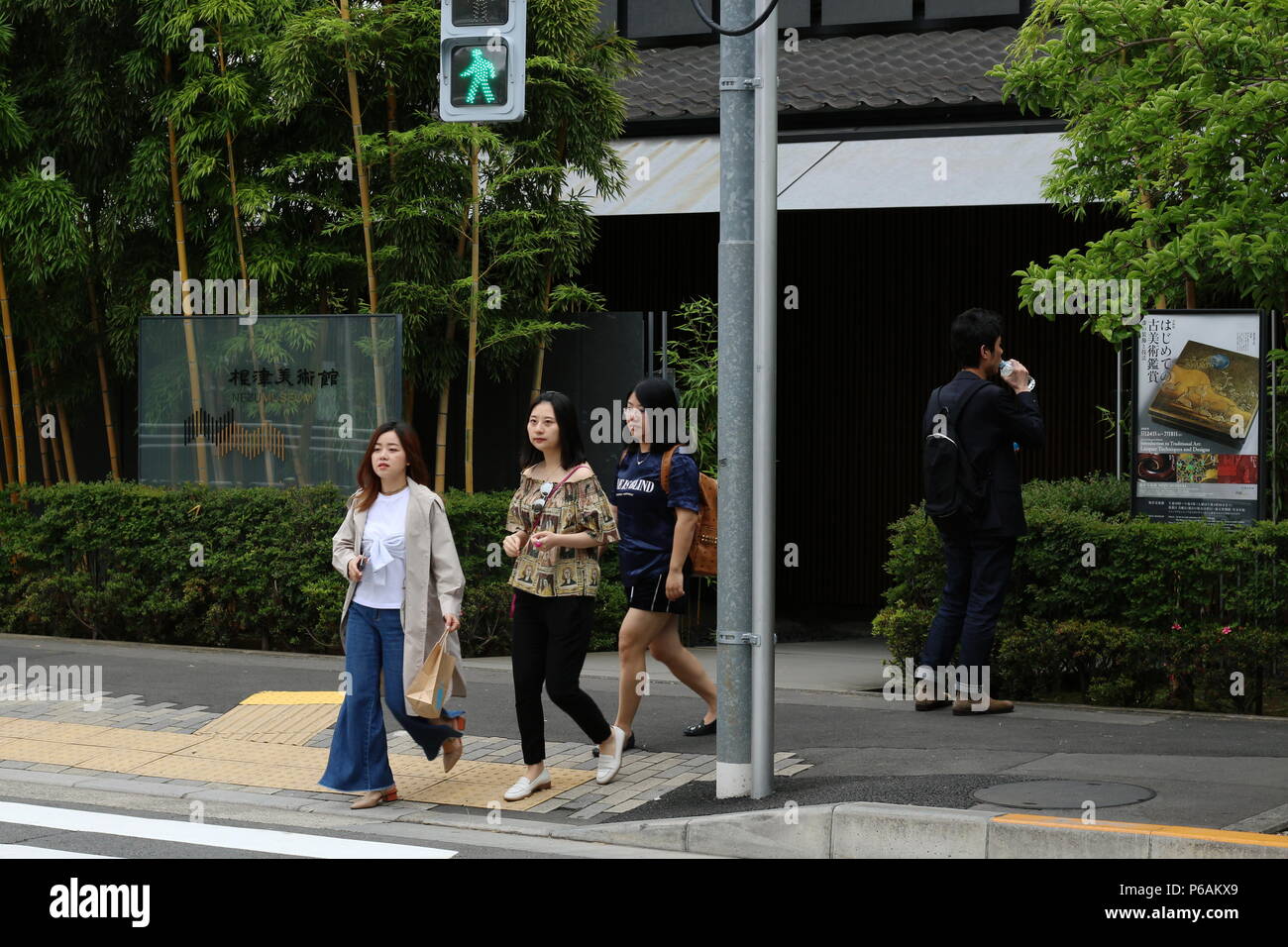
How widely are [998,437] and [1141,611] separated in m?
1.24

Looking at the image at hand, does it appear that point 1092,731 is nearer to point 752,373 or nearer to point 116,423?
point 752,373

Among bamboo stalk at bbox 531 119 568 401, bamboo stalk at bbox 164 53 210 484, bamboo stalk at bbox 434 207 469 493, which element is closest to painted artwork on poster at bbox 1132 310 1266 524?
bamboo stalk at bbox 531 119 568 401

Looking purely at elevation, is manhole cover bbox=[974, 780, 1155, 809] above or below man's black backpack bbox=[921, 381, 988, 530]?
below

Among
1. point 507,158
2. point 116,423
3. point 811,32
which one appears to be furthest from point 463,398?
point 811,32

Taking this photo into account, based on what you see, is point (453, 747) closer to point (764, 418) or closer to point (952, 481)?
point (764, 418)

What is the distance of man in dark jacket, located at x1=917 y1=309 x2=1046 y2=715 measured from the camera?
878cm

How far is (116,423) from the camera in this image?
1366 centimetres

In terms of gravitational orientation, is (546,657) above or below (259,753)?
above

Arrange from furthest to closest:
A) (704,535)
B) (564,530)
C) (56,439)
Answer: (56,439) → (704,535) → (564,530)

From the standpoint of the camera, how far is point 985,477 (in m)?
8.82

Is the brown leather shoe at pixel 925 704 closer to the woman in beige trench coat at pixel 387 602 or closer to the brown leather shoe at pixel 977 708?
the brown leather shoe at pixel 977 708

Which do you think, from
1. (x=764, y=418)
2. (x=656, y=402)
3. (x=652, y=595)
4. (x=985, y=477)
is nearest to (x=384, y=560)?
(x=652, y=595)

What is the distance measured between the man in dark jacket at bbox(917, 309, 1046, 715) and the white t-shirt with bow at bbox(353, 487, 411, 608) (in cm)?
306

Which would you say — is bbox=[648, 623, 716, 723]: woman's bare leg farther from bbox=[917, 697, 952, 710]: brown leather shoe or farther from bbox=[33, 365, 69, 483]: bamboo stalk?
bbox=[33, 365, 69, 483]: bamboo stalk
